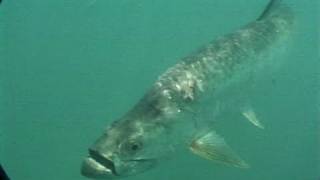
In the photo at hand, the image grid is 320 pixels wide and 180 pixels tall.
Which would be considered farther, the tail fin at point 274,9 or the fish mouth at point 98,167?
the tail fin at point 274,9

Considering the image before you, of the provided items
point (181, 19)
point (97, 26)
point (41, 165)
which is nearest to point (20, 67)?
point (97, 26)

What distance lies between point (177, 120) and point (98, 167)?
2.71 ft

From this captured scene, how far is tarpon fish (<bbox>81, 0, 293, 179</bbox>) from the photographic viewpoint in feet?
13.2

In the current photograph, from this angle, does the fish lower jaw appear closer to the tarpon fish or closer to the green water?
the tarpon fish

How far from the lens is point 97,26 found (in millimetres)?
25266

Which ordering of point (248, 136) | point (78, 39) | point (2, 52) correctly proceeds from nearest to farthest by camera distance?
point (248, 136), point (2, 52), point (78, 39)

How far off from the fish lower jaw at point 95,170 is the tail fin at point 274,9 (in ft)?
11.5

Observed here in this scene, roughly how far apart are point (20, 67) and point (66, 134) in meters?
6.07

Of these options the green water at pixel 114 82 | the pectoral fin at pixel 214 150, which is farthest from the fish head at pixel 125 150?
the green water at pixel 114 82

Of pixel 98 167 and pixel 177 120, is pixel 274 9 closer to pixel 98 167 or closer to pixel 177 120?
pixel 177 120

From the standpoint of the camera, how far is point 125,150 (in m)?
4.06

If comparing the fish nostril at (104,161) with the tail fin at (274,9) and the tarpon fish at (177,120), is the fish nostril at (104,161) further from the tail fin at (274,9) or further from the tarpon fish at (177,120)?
the tail fin at (274,9)

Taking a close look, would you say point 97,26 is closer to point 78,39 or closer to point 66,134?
point 78,39

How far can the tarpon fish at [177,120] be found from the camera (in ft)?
13.2
